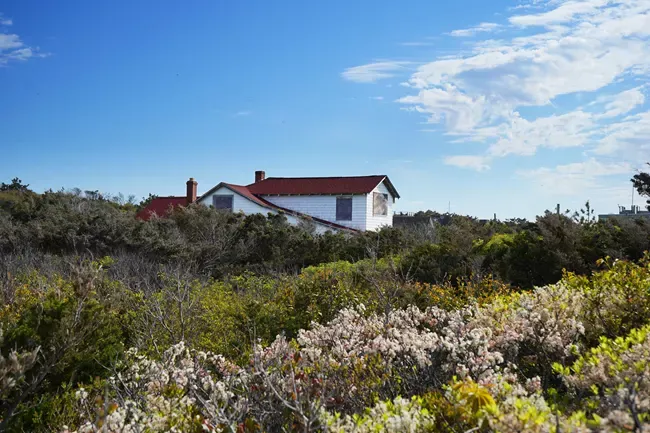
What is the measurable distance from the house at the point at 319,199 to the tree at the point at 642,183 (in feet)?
46.1

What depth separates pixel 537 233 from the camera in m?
12.2

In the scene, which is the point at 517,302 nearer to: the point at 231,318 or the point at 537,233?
the point at 231,318

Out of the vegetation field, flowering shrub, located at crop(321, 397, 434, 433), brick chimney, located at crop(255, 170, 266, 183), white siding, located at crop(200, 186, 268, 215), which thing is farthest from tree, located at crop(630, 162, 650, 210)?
brick chimney, located at crop(255, 170, 266, 183)

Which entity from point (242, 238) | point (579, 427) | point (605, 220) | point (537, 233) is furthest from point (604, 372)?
point (242, 238)

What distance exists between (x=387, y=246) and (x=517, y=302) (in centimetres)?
1282

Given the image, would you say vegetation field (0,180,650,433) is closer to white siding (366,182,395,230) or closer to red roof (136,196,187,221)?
white siding (366,182,395,230)

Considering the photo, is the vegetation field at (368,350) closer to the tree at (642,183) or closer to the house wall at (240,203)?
the tree at (642,183)

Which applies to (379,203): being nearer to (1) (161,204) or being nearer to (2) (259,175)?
(2) (259,175)

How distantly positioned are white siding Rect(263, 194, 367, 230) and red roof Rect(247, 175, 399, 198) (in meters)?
0.25

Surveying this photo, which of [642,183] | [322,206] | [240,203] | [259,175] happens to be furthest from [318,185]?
[642,183]

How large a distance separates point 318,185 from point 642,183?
55.7ft

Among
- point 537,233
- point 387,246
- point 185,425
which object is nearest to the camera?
point 185,425

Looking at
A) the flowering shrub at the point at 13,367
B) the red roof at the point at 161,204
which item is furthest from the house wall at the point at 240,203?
the flowering shrub at the point at 13,367

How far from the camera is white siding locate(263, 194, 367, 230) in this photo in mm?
28469
